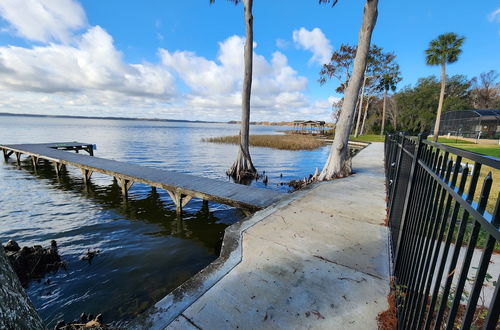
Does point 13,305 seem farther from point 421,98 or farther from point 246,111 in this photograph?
point 421,98

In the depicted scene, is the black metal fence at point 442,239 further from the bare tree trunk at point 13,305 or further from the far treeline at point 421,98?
the far treeline at point 421,98

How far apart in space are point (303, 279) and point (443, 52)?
1278 inches

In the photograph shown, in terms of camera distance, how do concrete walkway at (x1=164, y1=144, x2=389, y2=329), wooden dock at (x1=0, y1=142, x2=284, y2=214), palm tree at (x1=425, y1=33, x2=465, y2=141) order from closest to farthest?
1. concrete walkway at (x1=164, y1=144, x2=389, y2=329)
2. wooden dock at (x1=0, y1=142, x2=284, y2=214)
3. palm tree at (x1=425, y1=33, x2=465, y2=141)

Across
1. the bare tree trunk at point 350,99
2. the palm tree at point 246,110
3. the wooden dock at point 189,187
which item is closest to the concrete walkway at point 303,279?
the wooden dock at point 189,187

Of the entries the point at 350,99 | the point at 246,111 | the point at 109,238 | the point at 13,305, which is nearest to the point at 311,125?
the point at 246,111

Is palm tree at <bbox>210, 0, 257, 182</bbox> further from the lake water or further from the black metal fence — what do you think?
the black metal fence

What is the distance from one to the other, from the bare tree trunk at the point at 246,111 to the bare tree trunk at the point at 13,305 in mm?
Answer: 10754

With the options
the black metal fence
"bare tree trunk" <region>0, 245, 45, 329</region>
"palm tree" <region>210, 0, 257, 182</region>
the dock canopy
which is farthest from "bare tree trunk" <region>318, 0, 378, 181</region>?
the dock canopy

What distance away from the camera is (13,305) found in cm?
142

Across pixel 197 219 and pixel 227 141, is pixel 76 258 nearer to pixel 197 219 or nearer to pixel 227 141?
pixel 197 219

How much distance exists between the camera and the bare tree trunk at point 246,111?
1101 centimetres

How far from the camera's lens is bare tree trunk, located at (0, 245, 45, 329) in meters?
1.35

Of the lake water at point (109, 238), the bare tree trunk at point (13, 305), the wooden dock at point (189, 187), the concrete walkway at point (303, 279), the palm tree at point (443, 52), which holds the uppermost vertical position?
the palm tree at point (443, 52)

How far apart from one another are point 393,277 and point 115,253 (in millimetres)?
5482
